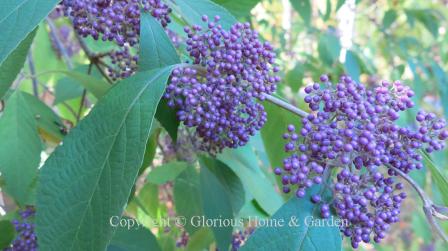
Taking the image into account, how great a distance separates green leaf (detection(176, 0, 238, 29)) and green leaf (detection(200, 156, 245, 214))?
639 mm

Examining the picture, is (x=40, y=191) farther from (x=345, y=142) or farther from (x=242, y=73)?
(x=345, y=142)

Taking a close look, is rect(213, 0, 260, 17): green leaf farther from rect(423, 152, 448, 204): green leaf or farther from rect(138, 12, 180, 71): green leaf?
rect(423, 152, 448, 204): green leaf

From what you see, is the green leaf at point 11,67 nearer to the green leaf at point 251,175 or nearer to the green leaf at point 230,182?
the green leaf at point 230,182

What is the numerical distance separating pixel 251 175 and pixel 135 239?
25.4 inches

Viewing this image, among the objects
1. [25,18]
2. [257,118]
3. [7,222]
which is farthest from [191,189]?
[25,18]

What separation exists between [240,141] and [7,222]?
2.93 feet

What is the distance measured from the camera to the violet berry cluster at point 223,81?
1.31m

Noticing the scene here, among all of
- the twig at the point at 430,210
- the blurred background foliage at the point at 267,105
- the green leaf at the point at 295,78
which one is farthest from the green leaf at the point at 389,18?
the twig at the point at 430,210

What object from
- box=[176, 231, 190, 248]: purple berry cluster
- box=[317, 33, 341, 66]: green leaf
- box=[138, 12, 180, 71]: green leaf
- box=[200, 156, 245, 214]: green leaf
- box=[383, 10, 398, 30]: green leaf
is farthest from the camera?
box=[383, 10, 398, 30]: green leaf

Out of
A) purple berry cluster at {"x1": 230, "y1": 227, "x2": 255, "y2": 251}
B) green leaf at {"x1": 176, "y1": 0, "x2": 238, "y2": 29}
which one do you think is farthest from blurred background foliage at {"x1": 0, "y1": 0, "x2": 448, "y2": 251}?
green leaf at {"x1": 176, "y1": 0, "x2": 238, "y2": 29}

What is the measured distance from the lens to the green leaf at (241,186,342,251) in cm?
121

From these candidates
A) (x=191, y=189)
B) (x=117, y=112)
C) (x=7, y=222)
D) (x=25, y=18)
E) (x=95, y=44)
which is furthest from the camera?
(x=95, y=44)

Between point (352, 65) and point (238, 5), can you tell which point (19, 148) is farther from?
point (352, 65)

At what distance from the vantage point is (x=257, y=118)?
1.43 meters
